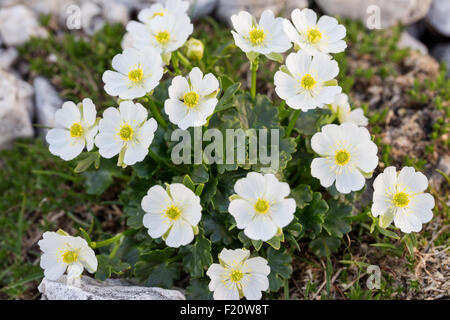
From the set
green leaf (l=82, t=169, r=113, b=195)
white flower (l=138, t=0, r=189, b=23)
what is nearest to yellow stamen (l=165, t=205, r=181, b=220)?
green leaf (l=82, t=169, r=113, b=195)

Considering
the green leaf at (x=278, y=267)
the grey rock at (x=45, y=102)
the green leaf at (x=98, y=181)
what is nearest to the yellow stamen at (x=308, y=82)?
the green leaf at (x=278, y=267)

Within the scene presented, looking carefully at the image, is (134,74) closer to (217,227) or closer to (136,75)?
(136,75)

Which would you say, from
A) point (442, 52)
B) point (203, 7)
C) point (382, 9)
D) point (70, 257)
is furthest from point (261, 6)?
point (70, 257)

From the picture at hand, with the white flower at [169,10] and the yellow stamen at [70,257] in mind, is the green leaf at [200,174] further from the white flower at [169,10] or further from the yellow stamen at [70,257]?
the white flower at [169,10]

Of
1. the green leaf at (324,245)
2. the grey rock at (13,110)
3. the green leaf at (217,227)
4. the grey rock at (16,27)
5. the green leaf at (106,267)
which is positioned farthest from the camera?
the grey rock at (16,27)

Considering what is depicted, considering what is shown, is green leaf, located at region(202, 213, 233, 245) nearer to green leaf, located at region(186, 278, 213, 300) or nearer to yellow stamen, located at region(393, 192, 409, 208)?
green leaf, located at region(186, 278, 213, 300)

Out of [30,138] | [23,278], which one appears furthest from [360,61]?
[23,278]

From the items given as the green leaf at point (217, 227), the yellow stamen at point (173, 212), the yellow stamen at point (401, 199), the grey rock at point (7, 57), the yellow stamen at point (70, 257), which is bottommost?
the green leaf at point (217, 227)
